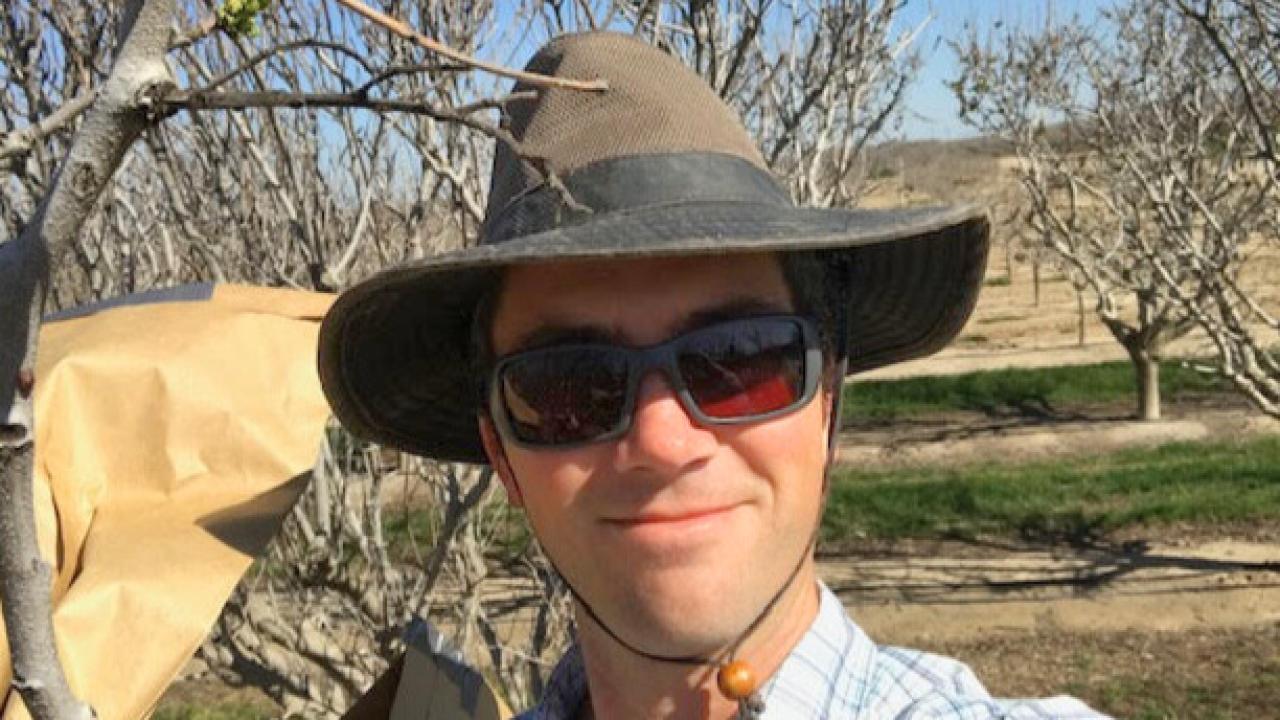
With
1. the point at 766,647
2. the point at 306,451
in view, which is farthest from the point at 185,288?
the point at 766,647

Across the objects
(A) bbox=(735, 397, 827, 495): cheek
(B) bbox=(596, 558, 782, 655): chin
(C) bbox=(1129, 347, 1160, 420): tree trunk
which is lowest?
(C) bbox=(1129, 347, 1160, 420): tree trunk

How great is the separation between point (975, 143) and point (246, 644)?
4525 centimetres

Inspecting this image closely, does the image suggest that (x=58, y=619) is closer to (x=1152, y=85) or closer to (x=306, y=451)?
(x=306, y=451)

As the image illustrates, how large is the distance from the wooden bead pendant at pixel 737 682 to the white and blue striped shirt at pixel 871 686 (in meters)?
0.06

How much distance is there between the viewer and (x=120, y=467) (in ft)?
4.93

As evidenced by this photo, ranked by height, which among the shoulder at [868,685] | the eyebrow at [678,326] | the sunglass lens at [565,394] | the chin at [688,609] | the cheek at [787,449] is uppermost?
the eyebrow at [678,326]

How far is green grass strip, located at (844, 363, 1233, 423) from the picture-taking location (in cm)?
1594

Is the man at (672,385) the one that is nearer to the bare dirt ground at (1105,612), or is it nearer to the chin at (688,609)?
the chin at (688,609)

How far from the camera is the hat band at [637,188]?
139 centimetres

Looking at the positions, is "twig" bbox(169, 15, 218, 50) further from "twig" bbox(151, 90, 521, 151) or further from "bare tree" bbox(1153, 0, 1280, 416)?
"bare tree" bbox(1153, 0, 1280, 416)

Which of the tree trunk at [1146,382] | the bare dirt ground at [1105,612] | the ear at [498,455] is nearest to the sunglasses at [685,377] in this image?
the ear at [498,455]

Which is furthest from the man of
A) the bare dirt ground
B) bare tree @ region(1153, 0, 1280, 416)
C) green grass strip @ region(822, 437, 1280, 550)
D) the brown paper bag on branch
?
green grass strip @ region(822, 437, 1280, 550)

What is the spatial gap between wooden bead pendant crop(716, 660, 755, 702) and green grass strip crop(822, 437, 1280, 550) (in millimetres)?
9289

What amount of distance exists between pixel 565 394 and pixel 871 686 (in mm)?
406
